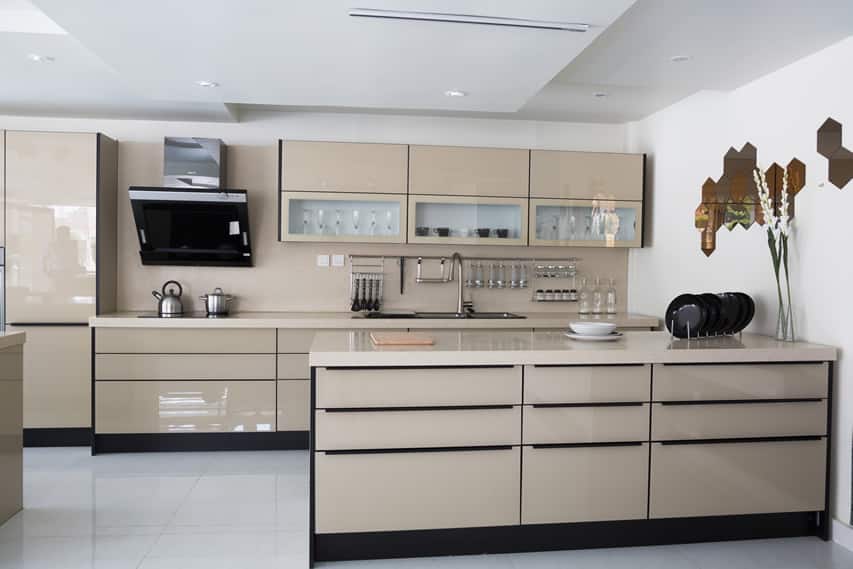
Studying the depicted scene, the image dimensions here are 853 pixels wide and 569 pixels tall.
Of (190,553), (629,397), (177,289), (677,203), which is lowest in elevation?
(190,553)

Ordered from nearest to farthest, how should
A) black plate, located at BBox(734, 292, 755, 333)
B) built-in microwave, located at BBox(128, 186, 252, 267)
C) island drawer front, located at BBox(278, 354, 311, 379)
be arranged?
1. black plate, located at BBox(734, 292, 755, 333)
2. island drawer front, located at BBox(278, 354, 311, 379)
3. built-in microwave, located at BBox(128, 186, 252, 267)

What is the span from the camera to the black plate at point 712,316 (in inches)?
138

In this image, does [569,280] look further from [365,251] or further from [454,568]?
[454,568]

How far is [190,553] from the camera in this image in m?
2.99

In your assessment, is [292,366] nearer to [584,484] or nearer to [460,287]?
[460,287]

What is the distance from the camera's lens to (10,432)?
3344 millimetres

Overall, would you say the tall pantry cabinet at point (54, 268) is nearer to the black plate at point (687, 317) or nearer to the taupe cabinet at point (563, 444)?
the taupe cabinet at point (563, 444)

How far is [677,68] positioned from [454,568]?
9.73 ft

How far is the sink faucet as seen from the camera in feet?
17.5

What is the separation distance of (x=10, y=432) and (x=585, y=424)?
2860 millimetres

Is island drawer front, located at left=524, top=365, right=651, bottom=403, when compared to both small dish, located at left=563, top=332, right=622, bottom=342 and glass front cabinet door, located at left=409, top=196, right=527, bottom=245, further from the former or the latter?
glass front cabinet door, located at left=409, top=196, right=527, bottom=245

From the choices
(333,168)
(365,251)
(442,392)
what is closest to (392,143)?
(333,168)

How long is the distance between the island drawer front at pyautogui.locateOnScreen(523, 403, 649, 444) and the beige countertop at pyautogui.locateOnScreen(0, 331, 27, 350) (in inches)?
100

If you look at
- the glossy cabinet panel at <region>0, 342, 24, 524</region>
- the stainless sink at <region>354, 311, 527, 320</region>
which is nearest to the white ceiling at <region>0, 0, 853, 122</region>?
the stainless sink at <region>354, 311, 527, 320</region>
